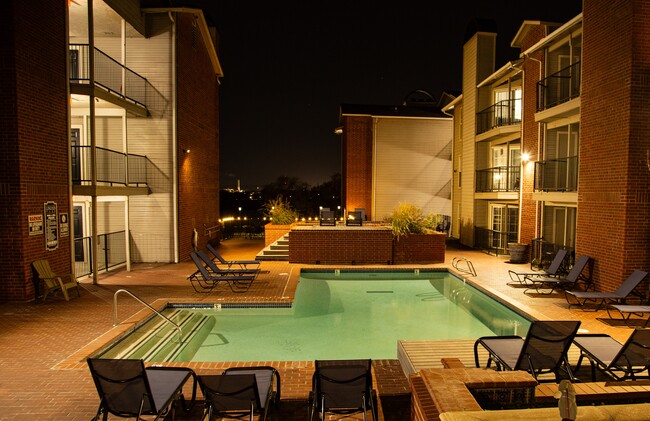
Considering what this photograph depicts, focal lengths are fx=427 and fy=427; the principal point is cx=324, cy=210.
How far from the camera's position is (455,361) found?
4.84 m

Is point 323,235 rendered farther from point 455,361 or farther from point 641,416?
point 641,416

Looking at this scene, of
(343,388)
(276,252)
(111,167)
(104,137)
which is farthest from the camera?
(276,252)

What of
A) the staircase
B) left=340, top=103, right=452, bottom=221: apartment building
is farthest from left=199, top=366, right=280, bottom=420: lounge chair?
left=340, top=103, right=452, bottom=221: apartment building

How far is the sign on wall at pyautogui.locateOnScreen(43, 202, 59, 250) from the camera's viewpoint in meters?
Answer: 10.2

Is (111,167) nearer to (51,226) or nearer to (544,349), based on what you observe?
(51,226)

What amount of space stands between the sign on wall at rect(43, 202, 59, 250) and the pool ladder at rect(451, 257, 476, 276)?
37.1 feet

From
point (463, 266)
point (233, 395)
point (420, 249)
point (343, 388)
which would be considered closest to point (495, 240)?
point (463, 266)

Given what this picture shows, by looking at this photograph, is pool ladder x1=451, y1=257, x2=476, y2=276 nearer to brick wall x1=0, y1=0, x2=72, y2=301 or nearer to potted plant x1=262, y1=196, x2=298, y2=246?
potted plant x1=262, y1=196, x2=298, y2=246

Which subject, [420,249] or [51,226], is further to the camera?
[420,249]

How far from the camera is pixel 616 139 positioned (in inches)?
Answer: 385

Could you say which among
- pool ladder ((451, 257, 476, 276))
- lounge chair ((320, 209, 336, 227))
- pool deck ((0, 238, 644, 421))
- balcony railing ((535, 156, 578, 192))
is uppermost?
balcony railing ((535, 156, 578, 192))

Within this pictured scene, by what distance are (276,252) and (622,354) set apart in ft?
40.3

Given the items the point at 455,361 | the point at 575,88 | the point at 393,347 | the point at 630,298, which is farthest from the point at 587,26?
the point at 455,361

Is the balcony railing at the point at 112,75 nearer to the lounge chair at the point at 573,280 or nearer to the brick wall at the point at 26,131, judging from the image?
the brick wall at the point at 26,131
